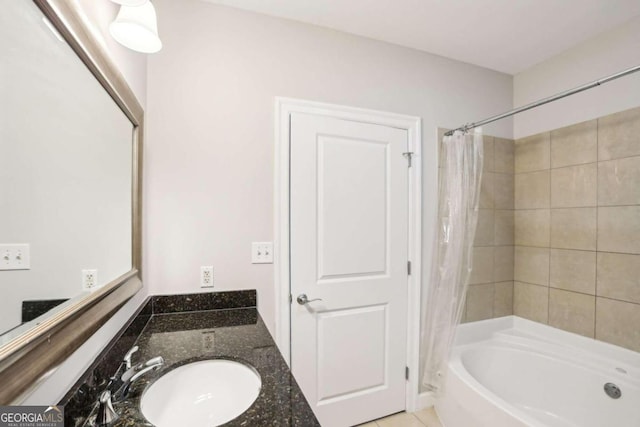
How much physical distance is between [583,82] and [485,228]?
1.21 metres

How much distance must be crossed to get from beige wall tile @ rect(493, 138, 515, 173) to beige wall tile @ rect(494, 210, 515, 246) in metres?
0.36

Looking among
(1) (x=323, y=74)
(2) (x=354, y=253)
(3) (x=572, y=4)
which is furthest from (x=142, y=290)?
(3) (x=572, y=4)

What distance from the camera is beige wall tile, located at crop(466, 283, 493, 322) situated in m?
2.15

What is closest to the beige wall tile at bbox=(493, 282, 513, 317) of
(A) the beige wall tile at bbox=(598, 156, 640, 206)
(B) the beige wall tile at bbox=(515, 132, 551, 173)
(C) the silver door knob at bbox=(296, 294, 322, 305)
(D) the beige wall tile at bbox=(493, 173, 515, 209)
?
(D) the beige wall tile at bbox=(493, 173, 515, 209)

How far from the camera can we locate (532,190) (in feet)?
7.24

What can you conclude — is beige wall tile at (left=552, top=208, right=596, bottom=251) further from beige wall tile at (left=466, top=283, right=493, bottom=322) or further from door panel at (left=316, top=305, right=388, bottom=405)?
door panel at (left=316, top=305, right=388, bottom=405)

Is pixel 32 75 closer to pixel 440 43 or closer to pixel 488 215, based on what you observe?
pixel 440 43

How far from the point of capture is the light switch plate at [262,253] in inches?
63.3

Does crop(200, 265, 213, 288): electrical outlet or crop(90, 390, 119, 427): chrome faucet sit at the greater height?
crop(200, 265, 213, 288): electrical outlet

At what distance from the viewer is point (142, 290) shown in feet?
4.43

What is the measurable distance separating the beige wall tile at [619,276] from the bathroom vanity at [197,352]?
2.14 meters

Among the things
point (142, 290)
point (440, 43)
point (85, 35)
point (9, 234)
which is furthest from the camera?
point (440, 43)

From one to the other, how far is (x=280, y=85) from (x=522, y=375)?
259cm

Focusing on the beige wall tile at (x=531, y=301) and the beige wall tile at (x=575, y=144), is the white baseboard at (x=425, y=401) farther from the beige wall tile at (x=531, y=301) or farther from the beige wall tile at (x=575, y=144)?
the beige wall tile at (x=575, y=144)
